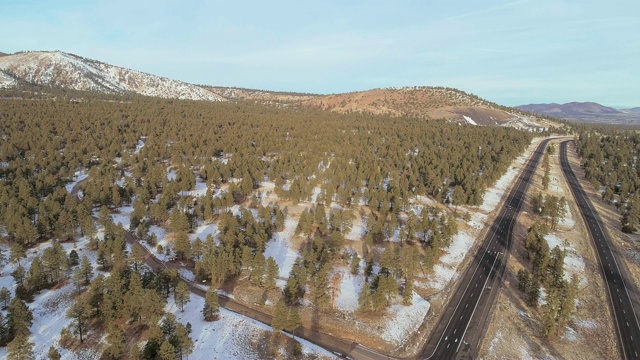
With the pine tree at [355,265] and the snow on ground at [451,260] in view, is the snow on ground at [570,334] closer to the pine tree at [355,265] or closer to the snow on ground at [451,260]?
the snow on ground at [451,260]

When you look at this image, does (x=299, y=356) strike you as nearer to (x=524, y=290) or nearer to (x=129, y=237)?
(x=524, y=290)

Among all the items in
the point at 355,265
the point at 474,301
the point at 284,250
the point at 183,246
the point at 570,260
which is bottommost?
the point at 474,301

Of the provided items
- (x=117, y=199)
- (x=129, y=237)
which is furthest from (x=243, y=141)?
(x=129, y=237)

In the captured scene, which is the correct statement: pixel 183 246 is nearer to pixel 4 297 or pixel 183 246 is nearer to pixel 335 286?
pixel 4 297

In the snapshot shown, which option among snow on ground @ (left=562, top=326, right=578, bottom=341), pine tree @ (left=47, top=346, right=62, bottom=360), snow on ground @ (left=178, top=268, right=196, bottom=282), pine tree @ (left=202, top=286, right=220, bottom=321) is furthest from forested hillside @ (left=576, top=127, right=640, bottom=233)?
pine tree @ (left=47, top=346, right=62, bottom=360)

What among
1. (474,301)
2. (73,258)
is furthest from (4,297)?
(474,301)

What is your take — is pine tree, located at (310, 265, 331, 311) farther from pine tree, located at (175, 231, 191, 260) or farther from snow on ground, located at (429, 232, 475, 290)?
pine tree, located at (175, 231, 191, 260)
